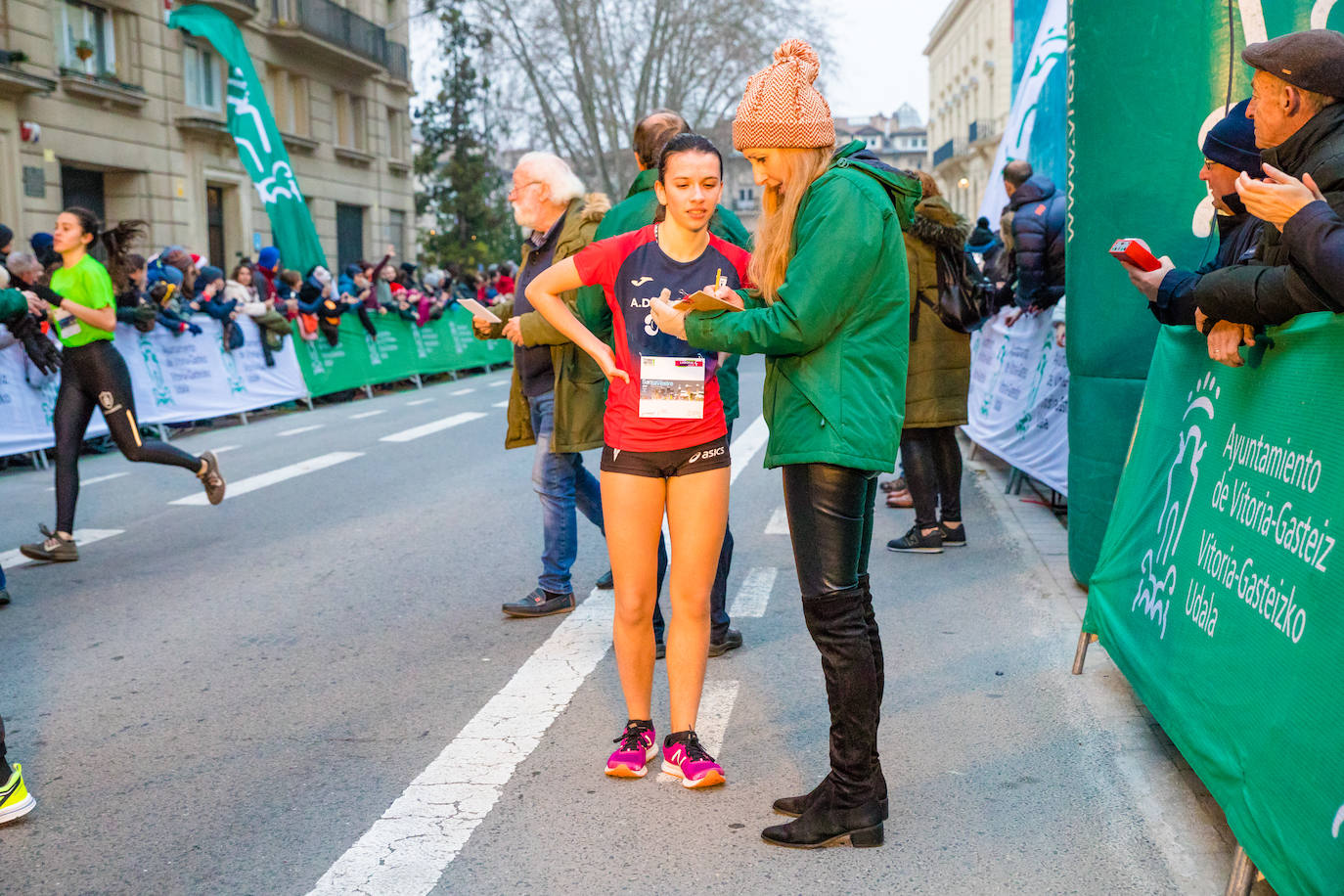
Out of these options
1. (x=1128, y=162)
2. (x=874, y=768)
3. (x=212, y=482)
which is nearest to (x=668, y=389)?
(x=874, y=768)

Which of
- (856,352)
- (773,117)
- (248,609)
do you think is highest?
(773,117)

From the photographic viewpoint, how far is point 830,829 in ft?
11.2

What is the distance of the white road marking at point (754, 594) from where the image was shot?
5926 millimetres

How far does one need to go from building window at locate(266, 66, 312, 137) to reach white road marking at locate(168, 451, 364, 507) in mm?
20409

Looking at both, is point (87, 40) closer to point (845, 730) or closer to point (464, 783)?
A: point (464, 783)

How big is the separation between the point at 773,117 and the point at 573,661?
258cm

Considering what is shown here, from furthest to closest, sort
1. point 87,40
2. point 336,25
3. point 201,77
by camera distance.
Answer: point 336,25
point 201,77
point 87,40

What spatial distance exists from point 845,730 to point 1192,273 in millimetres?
1862

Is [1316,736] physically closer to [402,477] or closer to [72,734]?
[72,734]

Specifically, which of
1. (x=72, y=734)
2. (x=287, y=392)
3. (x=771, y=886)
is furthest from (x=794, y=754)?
(x=287, y=392)

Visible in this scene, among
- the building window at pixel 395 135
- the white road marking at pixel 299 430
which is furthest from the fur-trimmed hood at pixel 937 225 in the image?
the building window at pixel 395 135

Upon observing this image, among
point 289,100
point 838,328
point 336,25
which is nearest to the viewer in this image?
point 838,328

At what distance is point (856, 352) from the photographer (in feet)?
10.8

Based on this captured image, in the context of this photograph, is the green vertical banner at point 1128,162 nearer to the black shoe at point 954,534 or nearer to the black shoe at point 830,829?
the black shoe at point 954,534
